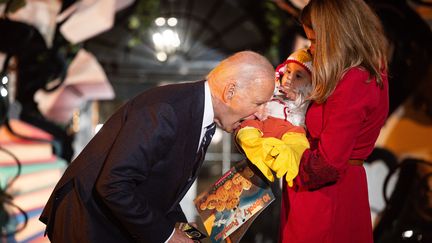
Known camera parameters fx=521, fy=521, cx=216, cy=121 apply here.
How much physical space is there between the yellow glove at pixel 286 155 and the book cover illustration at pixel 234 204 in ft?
0.41

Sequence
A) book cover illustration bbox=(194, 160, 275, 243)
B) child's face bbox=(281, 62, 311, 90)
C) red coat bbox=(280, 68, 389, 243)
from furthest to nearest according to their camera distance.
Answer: child's face bbox=(281, 62, 311, 90), book cover illustration bbox=(194, 160, 275, 243), red coat bbox=(280, 68, 389, 243)

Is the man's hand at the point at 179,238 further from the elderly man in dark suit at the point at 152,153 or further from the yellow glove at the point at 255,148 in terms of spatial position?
the yellow glove at the point at 255,148

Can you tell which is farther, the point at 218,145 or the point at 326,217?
the point at 218,145

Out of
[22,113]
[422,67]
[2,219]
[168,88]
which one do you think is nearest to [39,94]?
[22,113]

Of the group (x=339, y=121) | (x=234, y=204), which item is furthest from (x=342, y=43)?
(x=234, y=204)

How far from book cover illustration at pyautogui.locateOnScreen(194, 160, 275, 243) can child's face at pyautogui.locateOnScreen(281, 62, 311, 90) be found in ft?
1.09

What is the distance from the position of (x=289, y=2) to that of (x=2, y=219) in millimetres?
2434

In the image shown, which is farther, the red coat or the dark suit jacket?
the red coat

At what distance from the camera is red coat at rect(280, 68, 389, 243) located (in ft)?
5.31

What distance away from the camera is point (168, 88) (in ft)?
5.50

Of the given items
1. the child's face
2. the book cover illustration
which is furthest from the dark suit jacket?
the child's face

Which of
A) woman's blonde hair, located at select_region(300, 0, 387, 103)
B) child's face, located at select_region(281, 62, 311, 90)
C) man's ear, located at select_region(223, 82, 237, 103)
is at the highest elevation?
woman's blonde hair, located at select_region(300, 0, 387, 103)

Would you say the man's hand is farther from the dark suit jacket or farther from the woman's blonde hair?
the woman's blonde hair

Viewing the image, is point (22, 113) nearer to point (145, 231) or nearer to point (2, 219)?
point (2, 219)
